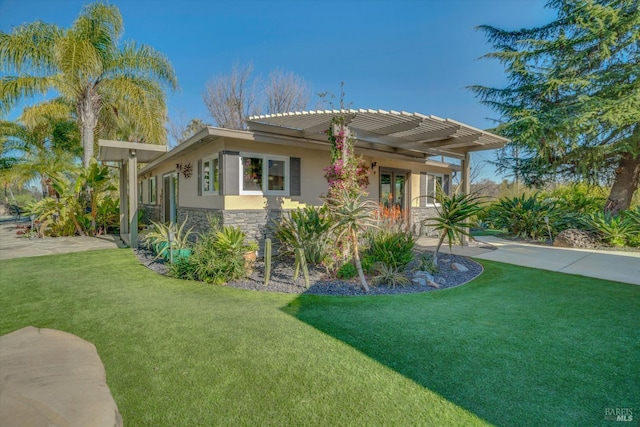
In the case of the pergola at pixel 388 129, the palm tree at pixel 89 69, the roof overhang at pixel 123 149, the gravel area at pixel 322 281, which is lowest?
the gravel area at pixel 322 281

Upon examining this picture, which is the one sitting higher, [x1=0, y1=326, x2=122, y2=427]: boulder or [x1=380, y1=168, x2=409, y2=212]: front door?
[x1=380, y1=168, x2=409, y2=212]: front door

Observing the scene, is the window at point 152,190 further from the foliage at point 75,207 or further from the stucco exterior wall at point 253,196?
the stucco exterior wall at point 253,196

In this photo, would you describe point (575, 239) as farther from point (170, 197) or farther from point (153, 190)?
point (153, 190)

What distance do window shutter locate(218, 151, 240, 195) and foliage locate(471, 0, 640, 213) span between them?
10.7 meters

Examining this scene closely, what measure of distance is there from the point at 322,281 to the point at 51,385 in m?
4.33

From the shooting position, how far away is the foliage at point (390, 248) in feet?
20.2

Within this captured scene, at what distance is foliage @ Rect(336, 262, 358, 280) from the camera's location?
19.8 feet

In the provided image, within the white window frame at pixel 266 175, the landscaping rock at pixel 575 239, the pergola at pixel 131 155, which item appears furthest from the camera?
the landscaping rock at pixel 575 239

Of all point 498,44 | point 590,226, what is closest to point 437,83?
point 498,44

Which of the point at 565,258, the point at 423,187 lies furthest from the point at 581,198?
the point at 565,258

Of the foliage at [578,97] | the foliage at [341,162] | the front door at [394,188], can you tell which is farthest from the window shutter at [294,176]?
the foliage at [578,97]

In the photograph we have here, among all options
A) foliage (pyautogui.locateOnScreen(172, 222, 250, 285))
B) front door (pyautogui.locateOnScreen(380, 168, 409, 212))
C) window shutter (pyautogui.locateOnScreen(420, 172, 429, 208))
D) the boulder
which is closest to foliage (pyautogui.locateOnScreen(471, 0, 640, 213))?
window shutter (pyautogui.locateOnScreen(420, 172, 429, 208))

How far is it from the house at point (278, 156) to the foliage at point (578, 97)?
16.0 feet

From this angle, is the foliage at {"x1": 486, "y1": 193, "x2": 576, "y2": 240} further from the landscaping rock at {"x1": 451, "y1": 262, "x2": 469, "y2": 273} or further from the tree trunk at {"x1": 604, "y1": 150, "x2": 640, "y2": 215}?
the landscaping rock at {"x1": 451, "y1": 262, "x2": 469, "y2": 273}
